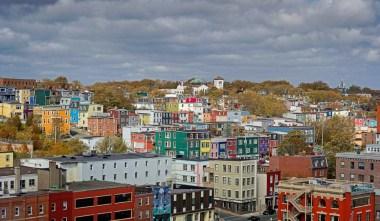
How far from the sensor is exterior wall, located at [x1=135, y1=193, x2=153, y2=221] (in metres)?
47.2

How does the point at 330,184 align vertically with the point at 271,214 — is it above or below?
above

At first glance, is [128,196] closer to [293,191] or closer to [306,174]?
[293,191]

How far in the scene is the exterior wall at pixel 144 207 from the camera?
1860 inches

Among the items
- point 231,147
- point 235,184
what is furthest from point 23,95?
point 235,184

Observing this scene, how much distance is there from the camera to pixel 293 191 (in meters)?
44.4

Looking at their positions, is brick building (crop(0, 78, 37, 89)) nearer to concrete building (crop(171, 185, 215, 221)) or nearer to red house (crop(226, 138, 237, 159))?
red house (crop(226, 138, 237, 159))

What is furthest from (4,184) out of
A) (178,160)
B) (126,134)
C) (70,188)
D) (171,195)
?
(126,134)

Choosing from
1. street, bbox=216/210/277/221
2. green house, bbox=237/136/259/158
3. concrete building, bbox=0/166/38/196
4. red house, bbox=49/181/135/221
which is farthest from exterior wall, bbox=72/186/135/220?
green house, bbox=237/136/259/158

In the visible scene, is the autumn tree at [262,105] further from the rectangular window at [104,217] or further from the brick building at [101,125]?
the rectangular window at [104,217]

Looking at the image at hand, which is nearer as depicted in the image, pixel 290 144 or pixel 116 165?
pixel 116 165

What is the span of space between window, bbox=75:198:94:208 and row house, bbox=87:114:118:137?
57611 mm

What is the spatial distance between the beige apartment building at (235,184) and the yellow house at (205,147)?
1774cm

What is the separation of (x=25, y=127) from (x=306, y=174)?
41918 mm

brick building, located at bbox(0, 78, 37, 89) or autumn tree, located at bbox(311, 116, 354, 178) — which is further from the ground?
brick building, located at bbox(0, 78, 37, 89)
